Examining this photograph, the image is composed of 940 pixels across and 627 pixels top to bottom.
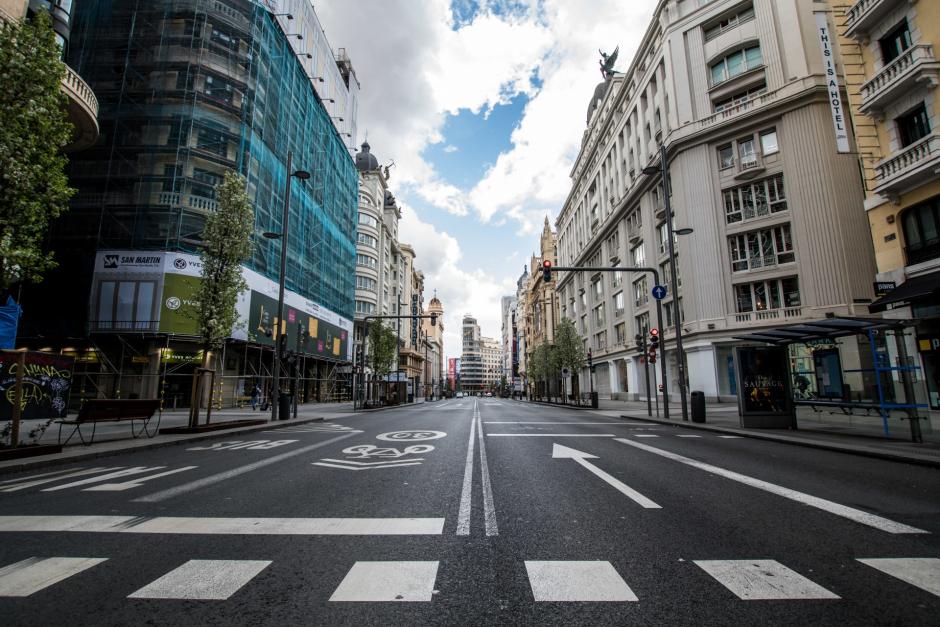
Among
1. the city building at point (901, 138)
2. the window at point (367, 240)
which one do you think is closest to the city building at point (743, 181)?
the city building at point (901, 138)

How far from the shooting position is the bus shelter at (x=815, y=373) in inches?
447

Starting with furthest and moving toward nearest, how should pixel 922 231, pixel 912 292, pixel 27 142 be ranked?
pixel 922 231 → pixel 912 292 → pixel 27 142

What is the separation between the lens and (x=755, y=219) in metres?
27.6

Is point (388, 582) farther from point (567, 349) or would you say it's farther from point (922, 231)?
point (567, 349)

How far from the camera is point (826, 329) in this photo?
11.6 m

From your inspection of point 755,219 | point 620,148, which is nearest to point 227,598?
point 755,219

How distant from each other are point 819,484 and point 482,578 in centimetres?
546

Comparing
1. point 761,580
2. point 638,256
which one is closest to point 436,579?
point 761,580

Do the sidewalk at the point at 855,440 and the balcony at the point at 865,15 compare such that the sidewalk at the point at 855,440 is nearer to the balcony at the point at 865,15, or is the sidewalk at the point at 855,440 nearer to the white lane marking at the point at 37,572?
the white lane marking at the point at 37,572

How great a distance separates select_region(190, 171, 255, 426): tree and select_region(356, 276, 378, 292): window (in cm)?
4567

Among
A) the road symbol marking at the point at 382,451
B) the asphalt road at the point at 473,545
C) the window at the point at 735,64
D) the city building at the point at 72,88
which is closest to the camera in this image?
the asphalt road at the point at 473,545

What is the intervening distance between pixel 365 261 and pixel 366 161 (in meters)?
19.2

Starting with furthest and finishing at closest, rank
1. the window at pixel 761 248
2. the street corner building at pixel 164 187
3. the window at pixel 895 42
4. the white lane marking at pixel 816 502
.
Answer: the window at pixel 761 248 → the street corner building at pixel 164 187 → the window at pixel 895 42 → the white lane marking at pixel 816 502

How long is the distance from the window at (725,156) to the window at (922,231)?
15.6m
